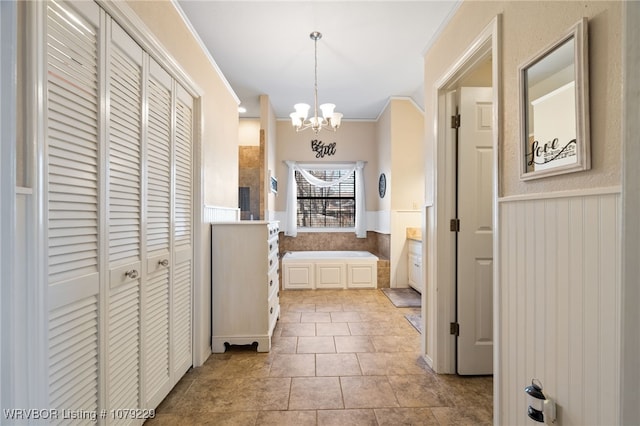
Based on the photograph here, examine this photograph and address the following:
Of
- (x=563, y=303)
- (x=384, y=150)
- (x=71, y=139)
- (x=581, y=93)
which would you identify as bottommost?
(x=563, y=303)

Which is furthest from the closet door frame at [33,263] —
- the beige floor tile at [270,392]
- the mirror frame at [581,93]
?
the mirror frame at [581,93]

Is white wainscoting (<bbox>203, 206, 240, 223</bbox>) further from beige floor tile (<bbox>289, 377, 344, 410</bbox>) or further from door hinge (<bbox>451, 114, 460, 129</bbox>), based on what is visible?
door hinge (<bbox>451, 114, 460, 129</bbox>)

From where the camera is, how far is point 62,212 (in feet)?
3.43

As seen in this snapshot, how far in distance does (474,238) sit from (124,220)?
2.14 m

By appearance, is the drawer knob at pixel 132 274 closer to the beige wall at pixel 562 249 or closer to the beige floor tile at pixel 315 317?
the beige wall at pixel 562 249

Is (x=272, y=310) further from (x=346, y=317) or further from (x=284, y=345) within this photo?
(x=346, y=317)

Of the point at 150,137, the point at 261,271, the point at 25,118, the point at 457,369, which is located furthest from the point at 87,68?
the point at 457,369

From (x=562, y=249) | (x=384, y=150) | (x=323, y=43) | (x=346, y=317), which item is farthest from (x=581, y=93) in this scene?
(x=384, y=150)

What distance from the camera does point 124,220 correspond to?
140 cm

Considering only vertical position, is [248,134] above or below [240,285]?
above

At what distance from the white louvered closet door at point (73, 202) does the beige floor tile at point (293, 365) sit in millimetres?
1207

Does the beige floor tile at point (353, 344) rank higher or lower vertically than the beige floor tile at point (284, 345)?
higher

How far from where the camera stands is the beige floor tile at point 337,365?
6.97 ft

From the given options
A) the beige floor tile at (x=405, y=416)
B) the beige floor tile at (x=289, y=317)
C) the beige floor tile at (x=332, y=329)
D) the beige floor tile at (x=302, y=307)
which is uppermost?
the beige floor tile at (x=405, y=416)
